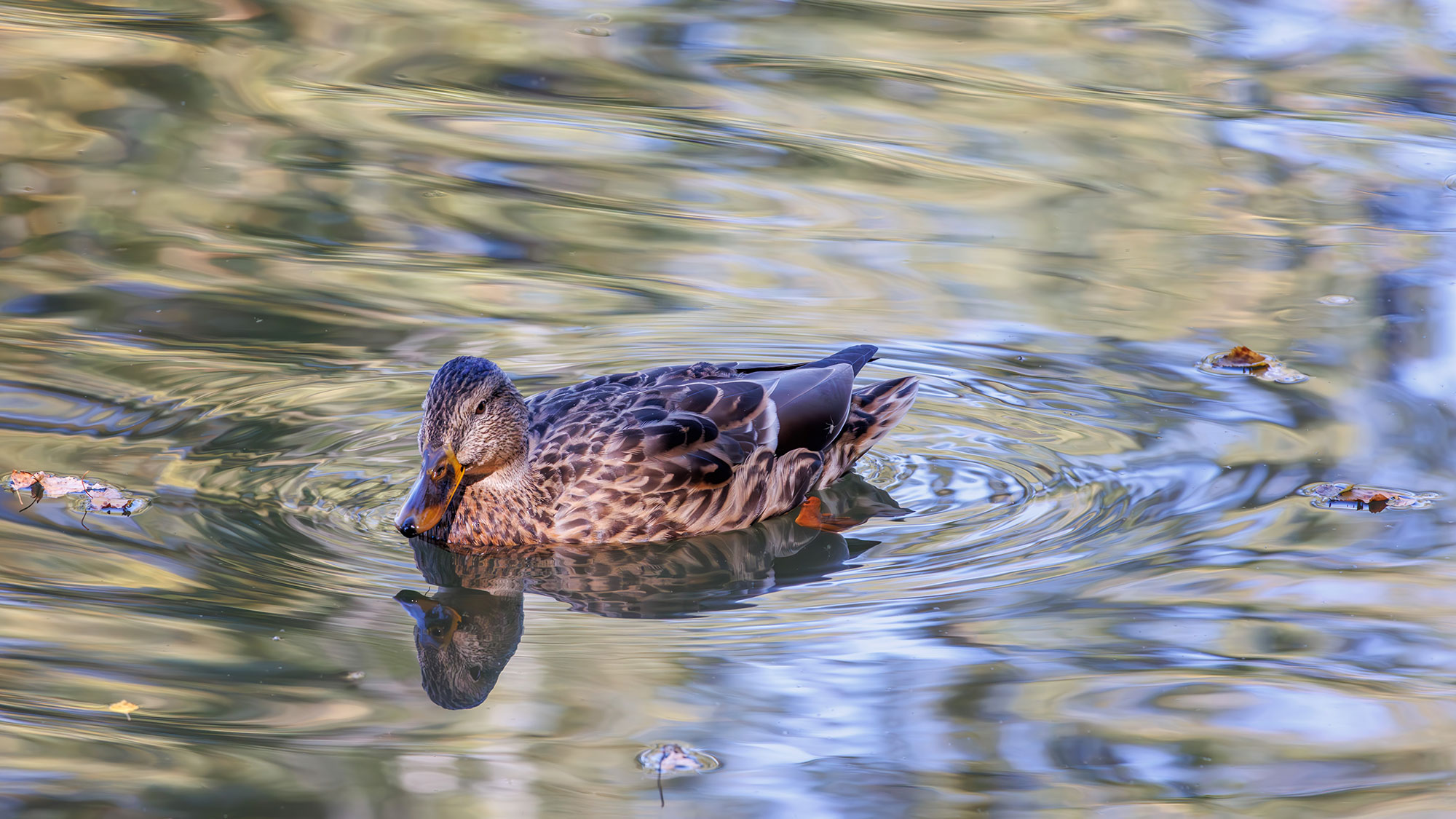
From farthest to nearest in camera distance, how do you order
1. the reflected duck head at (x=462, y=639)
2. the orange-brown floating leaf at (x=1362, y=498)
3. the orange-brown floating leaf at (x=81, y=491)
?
the orange-brown floating leaf at (x=1362, y=498)
the orange-brown floating leaf at (x=81, y=491)
the reflected duck head at (x=462, y=639)

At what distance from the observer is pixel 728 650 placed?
19.5ft

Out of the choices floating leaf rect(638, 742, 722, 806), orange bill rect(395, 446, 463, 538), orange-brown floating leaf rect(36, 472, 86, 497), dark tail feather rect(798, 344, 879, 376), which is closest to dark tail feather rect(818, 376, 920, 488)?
dark tail feather rect(798, 344, 879, 376)

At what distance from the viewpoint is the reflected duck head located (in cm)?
568

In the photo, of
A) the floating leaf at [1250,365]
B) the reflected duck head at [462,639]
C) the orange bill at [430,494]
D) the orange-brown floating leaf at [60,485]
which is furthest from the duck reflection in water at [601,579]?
the floating leaf at [1250,365]

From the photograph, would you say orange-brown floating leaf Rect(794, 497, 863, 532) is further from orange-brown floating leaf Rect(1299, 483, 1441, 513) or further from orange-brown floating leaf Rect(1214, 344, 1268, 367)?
orange-brown floating leaf Rect(1214, 344, 1268, 367)

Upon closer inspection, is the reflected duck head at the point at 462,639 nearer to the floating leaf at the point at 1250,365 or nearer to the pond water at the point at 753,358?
the pond water at the point at 753,358

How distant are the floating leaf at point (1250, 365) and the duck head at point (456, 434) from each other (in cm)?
389

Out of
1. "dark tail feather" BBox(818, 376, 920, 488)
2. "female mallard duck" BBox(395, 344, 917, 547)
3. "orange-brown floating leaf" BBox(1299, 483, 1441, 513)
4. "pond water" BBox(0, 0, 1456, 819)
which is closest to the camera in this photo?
"pond water" BBox(0, 0, 1456, 819)

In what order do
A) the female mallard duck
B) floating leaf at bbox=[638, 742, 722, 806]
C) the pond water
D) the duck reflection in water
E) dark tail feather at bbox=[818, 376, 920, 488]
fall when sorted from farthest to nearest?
dark tail feather at bbox=[818, 376, 920, 488] < the female mallard duck < the duck reflection in water < the pond water < floating leaf at bbox=[638, 742, 722, 806]

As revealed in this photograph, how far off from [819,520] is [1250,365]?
9.05 feet

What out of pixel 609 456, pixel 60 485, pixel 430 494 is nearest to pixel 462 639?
pixel 430 494

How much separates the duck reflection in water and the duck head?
283 millimetres

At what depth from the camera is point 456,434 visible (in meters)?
6.75

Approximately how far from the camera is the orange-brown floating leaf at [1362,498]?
23.8ft
